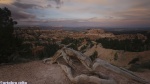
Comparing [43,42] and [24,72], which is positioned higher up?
[43,42]

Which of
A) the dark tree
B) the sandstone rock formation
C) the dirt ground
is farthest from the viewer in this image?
the dark tree

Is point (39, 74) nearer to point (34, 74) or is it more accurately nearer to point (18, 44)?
point (34, 74)

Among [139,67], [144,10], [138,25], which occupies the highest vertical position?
[144,10]

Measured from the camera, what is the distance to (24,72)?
357 centimetres

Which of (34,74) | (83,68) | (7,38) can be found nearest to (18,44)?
(7,38)

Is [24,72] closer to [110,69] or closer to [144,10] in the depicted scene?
[110,69]

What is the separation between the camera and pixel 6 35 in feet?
13.1

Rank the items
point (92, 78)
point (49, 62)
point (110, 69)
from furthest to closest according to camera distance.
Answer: point (49, 62), point (110, 69), point (92, 78)

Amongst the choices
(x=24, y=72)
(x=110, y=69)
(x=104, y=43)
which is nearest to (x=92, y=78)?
(x=110, y=69)

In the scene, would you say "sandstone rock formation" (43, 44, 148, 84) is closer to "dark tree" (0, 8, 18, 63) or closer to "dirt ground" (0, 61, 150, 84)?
"dirt ground" (0, 61, 150, 84)

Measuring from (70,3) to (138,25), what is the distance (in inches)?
56.4

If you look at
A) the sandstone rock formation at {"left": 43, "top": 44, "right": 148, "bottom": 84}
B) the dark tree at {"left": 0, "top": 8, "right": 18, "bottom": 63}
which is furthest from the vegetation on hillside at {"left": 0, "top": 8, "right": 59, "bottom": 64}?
the sandstone rock formation at {"left": 43, "top": 44, "right": 148, "bottom": 84}

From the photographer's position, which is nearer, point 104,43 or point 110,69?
point 110,69

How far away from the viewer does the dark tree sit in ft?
13.1
